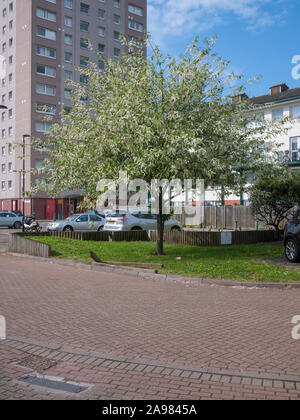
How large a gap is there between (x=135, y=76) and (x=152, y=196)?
395 cm

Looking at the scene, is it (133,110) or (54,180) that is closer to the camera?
(133,110)

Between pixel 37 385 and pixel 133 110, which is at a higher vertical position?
pixel 133 110

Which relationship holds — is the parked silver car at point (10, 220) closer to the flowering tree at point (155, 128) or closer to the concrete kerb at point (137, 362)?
the flowering tree at point (155, 128)

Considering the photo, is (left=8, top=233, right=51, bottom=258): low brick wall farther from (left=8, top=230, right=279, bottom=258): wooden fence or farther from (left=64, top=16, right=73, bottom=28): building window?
(left=64, top=16, right=73, bottom=28): building window

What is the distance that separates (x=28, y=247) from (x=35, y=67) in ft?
151

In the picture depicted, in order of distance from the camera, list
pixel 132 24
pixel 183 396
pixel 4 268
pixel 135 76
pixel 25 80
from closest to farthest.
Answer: pixel 183 396 → pixel 4 268 → pixel 135 76 → pixel 25 80 → pixel 132 24

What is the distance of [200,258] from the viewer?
1381 centimetres

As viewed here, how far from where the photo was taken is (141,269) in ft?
37.0

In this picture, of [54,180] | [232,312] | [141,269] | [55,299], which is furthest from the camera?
[54,180]

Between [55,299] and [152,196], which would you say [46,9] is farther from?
[55,299]

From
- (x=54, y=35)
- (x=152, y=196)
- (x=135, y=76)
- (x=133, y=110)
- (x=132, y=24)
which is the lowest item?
(x=152, y=196)

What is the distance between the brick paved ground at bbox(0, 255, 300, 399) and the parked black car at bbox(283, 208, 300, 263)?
352 cm

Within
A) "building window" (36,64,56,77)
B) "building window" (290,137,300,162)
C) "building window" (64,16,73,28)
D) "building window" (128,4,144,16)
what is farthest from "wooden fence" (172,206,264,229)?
"building window" (128,4,144,16)

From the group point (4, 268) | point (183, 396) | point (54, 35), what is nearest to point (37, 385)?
point (183, 396)
